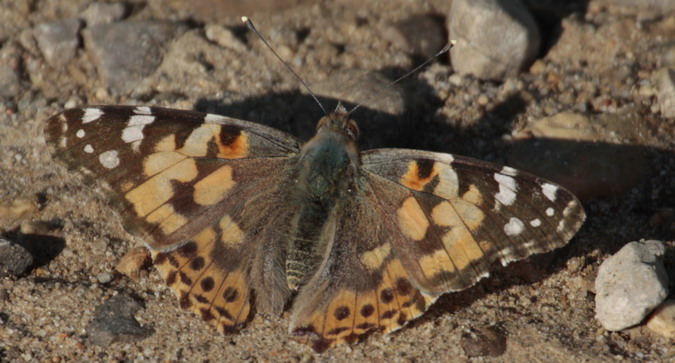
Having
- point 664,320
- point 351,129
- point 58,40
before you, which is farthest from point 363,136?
point 58,40

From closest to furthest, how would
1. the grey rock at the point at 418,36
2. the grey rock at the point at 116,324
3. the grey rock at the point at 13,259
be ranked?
1. the grey rock at the point at 116,324
2. the grey rock at the point at 13,259
3. the grey rock at the point at 418,36

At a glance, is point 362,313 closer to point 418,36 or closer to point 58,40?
point 418,36

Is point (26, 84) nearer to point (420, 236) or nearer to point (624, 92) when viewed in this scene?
point (420, 236)

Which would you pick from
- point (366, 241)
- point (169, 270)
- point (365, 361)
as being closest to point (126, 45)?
point (169, 270)

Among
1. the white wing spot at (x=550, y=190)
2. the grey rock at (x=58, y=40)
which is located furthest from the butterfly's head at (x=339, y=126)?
the grey rock at (x=58, y=40)

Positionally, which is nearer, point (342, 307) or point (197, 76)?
point (342, 307)

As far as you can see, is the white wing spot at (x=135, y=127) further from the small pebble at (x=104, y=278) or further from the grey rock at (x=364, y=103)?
the grey rock at (x=364, y=103)

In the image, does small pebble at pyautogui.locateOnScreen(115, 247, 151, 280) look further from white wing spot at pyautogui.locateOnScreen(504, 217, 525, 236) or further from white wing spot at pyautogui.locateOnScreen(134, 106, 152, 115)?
white wing spot at pyautogui.locateOnScreen(504, 217, 525, 236)

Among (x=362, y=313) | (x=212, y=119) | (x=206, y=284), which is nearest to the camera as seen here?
(x=362, y=313)
